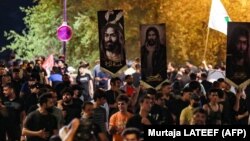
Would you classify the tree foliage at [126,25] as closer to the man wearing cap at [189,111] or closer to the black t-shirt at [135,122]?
the man wearing cap at [189,111]

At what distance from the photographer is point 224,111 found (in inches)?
608

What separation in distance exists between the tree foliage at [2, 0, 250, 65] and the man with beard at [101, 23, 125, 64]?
21.5 metres

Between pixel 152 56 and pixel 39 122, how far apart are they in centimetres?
492

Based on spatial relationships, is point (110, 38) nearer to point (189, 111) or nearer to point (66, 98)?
point (66, 98)

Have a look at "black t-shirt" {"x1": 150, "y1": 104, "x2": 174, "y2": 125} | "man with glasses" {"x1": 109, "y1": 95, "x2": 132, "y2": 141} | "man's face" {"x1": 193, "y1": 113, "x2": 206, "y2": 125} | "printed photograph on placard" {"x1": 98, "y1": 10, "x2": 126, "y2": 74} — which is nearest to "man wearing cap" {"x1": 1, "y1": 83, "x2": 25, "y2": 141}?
"man with glasses" {"x1": 109, "y1": 95, "x2": 132, "y2": 141}

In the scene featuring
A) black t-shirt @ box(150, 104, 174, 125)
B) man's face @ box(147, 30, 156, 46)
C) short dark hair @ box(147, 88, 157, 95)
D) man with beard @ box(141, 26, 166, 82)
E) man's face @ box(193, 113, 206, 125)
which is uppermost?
man's face @ box(147, 30, 156, 46)

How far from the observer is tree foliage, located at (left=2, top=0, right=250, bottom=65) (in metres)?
39.2

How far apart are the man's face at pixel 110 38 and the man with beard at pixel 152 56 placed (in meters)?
0.62

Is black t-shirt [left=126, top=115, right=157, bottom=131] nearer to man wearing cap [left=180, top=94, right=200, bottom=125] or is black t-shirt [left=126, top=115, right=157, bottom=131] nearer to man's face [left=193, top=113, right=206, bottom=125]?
man's face [left=193, top=113, right=206, bottom=125]

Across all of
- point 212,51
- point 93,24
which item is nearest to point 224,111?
point 93,24

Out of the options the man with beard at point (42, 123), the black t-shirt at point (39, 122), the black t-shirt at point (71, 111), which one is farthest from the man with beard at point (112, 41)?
the black t-shirt at point (39, 122)

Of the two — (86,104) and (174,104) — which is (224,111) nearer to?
(174,104)

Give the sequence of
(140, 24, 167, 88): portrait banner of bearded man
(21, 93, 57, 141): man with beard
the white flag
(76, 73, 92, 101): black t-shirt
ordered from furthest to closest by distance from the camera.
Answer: the white flag
(76, 73, 92, 101): black t-shirt
(140, 24, 167, 88): portrait banner of bearded man
(21, 93, 57, 141): man with beard

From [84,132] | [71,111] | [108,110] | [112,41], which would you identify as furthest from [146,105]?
[84,132]
